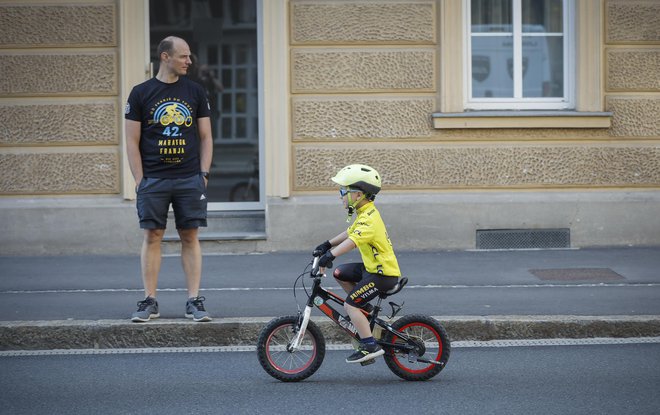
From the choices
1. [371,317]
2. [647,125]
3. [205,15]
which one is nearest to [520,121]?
[647,125]

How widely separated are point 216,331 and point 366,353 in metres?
1.68

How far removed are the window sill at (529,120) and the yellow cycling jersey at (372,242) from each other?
216 inches

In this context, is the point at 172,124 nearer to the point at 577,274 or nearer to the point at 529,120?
the point at 577,274

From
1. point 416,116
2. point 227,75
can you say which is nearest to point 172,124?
point 416,116

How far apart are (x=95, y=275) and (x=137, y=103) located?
3117 mm

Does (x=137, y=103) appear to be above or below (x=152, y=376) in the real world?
above

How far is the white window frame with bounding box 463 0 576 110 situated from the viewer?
12453 mm

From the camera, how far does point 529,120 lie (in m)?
12.3

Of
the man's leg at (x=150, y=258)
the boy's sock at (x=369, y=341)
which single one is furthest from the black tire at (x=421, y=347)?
the man's leg at (x=150, y=258)

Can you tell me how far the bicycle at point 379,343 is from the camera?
6.85 meters

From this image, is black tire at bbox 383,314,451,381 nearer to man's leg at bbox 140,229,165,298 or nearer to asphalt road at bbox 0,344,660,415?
asphalt road at bbox 0,344,660,415

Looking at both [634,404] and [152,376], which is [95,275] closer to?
[152,376]

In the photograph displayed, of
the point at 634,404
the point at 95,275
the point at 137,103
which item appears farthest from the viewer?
the point at 95,275

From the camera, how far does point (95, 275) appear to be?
1089 cm
